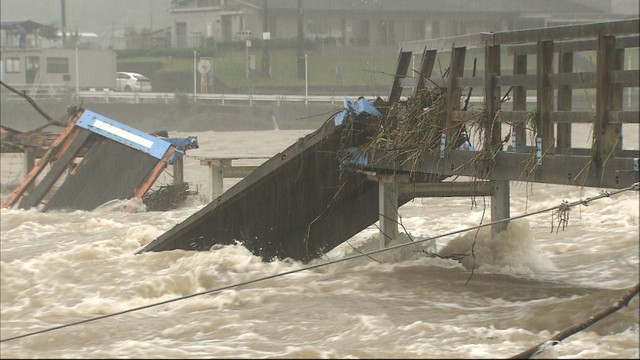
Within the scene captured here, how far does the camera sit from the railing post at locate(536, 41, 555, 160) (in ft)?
28.3

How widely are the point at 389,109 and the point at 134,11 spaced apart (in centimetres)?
3480

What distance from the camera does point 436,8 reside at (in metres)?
27.2

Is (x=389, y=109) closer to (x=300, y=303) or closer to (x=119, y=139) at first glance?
(x=300, y=303)

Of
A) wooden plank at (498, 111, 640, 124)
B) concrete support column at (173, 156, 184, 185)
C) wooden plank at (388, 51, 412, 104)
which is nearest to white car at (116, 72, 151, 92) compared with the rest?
concrete support column at (173, 156, 184, 185)

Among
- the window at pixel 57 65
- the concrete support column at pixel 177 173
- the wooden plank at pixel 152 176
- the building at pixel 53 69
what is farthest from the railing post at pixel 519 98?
the window at pixel 57 65

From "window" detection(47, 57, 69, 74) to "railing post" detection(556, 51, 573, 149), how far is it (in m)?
39.3

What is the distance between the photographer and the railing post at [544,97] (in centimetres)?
863

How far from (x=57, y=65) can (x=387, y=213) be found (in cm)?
3786

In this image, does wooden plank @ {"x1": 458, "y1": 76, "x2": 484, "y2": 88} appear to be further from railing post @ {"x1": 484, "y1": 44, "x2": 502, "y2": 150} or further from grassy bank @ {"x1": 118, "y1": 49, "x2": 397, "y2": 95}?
grassy bank @ {"x1": 118, "y1": 49, "x2": 397, "y2": 95}

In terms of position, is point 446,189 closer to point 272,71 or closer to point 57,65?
point 272,71

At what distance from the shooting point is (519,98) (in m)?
9.59

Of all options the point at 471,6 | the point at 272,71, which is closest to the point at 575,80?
the point at 471,6

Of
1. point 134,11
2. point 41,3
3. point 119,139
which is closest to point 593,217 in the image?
point 119,139

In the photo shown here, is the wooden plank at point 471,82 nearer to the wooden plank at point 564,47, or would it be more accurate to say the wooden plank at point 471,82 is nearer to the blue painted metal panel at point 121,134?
the wooden plank at point 564,47
